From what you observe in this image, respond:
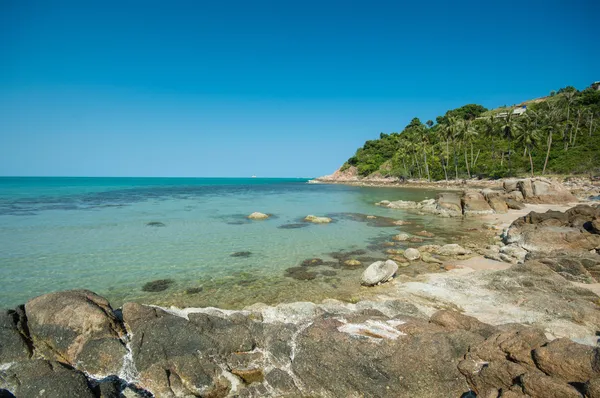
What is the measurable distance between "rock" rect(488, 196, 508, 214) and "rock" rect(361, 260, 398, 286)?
26710mm

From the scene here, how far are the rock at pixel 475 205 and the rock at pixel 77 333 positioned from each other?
35514 millimetres

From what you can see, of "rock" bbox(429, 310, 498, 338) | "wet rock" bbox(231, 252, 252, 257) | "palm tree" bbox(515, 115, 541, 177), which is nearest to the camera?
"rock" bbox(429, 310, 498, 338)

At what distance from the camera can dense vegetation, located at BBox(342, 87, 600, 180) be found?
70750 millimetres

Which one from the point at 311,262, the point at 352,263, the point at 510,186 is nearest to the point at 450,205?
the point at 510,186

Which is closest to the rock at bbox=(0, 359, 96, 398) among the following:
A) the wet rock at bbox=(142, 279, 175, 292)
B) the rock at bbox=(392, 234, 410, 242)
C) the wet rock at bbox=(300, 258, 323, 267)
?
the wet rock at bbox=(142, 279, 175, 292)

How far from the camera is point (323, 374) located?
20.8 feet

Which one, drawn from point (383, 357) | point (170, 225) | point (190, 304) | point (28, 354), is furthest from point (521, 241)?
point (170, 225)

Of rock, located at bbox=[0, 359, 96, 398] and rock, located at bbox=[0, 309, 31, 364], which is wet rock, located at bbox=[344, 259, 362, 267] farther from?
rock, located at bbox=[0, 309, 31, 364]

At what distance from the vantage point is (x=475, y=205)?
34.4 meters

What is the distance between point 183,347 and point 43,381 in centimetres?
237

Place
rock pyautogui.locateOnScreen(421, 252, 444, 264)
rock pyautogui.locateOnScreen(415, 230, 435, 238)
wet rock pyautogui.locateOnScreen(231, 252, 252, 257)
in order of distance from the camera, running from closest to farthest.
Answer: rock pyautogui.locateOnScreen(421, 252, 444, 264) → wet rock pyautogui.locateOnScreen(231, 252, 252, 257) → rock pyautogui.locateOnScreen(415, 230, 435, 238)

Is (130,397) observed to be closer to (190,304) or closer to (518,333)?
(190,304)

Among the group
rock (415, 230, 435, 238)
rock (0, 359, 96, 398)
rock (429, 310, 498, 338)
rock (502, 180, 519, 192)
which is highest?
rock (502, 180, 519, 192)

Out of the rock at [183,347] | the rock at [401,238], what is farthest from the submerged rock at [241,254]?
the rock at [183,347]
